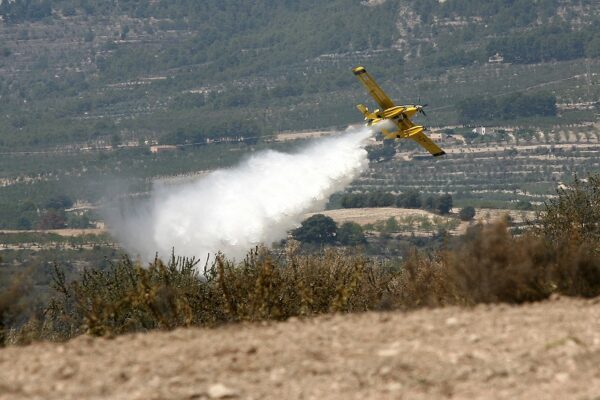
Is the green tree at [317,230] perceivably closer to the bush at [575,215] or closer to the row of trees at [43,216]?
the row of trees at [43,216]

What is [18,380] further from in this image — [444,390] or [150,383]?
[444,390]

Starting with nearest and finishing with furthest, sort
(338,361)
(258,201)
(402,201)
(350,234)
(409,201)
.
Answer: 1. (338,361)
2. (258,201)
3. (350,234)
4. (409,201)
5. (402,201)

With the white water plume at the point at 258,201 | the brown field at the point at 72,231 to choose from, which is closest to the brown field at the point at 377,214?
the brown field at the point at 72,231

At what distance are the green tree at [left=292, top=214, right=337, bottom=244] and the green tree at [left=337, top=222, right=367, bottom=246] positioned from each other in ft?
2.27

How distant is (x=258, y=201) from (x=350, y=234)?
133ft

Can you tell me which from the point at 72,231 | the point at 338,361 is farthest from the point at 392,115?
the point at 72,231

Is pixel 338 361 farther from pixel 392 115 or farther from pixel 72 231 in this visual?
pixel 72 231

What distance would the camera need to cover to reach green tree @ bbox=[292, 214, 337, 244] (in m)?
117

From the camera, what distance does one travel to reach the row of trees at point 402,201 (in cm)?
13162

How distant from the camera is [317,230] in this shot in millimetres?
119000

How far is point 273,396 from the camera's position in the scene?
47.7 ft

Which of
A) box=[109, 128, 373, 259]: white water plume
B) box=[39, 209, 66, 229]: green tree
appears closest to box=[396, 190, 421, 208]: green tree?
box=[39, 209, 66, 229]: green tree

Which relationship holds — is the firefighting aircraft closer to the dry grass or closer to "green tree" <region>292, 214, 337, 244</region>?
the dry grass

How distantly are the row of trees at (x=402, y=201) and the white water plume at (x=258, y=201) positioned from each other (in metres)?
45.3
